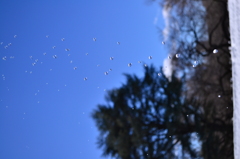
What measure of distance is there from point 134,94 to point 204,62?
233 millimetres

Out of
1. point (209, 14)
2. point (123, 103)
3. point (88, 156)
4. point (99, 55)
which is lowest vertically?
point (88, 156)

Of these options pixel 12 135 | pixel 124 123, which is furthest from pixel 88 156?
pixel 12 135

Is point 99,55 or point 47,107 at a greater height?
point 99,55

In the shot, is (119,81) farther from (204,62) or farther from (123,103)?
(204,62)

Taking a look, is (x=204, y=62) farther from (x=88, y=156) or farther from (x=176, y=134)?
(x=88, y=156)

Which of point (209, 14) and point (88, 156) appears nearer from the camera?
point (88, 156)

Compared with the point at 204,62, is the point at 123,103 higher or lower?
lower

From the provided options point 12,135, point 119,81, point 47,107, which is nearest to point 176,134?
point 119,81

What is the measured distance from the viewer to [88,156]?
37.2 inches

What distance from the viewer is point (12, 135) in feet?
3.34

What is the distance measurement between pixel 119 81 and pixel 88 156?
0.23m

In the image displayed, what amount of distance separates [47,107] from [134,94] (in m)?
0.26

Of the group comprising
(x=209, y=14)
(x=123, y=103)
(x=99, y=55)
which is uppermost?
(x=209, y=14)

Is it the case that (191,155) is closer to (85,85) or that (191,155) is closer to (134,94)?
(134,94)
